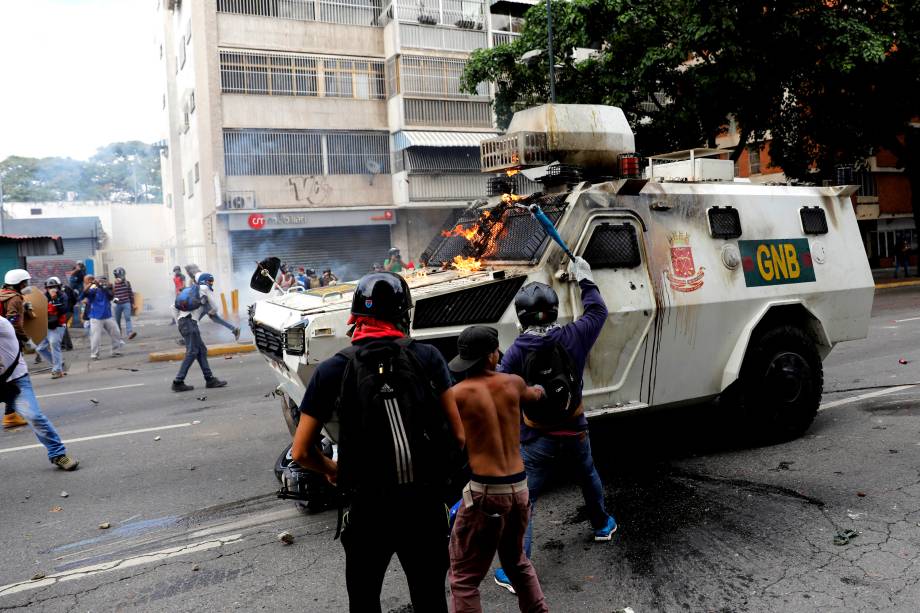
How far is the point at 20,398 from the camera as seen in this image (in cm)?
678

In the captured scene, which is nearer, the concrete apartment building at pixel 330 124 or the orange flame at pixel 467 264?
the orange flame at pixel 467 264

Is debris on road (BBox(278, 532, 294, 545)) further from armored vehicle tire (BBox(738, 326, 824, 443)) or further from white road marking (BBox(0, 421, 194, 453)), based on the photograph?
white road marking (BBox(0, 421, 194, 453))

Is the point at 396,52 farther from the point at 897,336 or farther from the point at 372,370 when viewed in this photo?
the point at 372,370

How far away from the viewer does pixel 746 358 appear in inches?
246

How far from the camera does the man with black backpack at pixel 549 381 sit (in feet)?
13.2

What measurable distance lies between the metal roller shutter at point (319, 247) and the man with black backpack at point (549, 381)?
73.7 feet

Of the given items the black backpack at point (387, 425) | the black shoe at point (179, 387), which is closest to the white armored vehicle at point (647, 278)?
the black backpack at point (387, 425)

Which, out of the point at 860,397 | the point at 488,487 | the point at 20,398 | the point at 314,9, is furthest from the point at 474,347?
the point at 314,9

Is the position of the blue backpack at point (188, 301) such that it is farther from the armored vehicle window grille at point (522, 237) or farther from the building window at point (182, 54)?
the building window at point (182, 54)

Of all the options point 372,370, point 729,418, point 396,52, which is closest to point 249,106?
point 396,52

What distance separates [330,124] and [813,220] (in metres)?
21.7

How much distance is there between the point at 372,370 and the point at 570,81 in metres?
18.7

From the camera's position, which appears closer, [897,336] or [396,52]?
[897,336]

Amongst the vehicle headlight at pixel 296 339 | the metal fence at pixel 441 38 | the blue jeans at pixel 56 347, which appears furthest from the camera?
the metal fence at pixel 441 38
